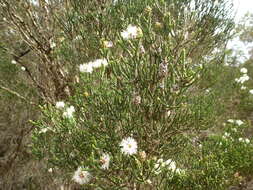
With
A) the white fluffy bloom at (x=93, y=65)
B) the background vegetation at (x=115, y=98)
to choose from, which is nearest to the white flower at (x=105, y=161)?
the background vegetation at (x=115, y=98)

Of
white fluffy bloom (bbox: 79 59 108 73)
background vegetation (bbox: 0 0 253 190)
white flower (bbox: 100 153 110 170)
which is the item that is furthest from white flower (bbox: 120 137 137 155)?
white fluffy bloom (bbox: 79 59 108 73)

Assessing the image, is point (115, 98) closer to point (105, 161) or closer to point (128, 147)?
point (128, 147)

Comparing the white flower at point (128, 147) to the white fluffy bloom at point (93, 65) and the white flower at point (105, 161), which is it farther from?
the white fluffy bloom at point (93, 65)

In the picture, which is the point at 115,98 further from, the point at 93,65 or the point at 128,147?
the point at 128,147

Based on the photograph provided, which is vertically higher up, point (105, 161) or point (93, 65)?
point (93, 65)

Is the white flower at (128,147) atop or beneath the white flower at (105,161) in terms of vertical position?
atop

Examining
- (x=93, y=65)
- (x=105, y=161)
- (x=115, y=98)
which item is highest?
(x=93, y=65)

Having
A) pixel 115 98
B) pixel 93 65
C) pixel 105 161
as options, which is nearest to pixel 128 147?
pixel 105 161

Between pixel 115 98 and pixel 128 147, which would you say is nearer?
pixel 128 147

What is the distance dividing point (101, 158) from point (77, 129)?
54cm

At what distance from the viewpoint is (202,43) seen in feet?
22.8

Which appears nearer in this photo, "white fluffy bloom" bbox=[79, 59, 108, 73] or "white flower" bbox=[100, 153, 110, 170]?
"white flower" bbox=[100, 153, 110, 170]

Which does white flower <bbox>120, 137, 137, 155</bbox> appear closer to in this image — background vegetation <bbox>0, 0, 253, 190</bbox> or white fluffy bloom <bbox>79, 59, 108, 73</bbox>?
background vegetation <bbox>0, 0, 253, 190</bbox>

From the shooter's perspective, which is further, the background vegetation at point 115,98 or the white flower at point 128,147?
the background vegetation at point 115,98
